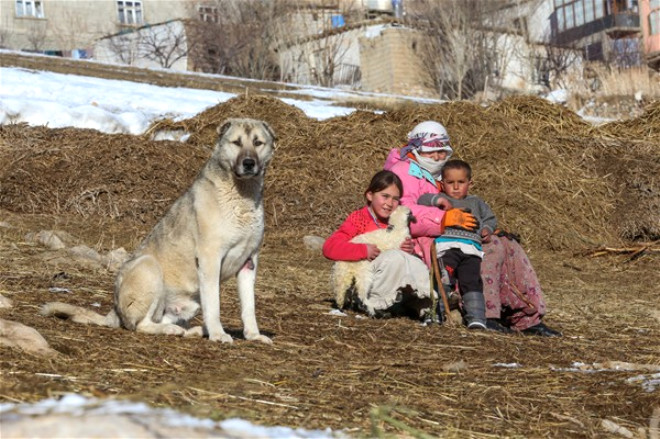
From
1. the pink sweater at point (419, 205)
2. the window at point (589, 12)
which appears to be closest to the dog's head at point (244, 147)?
the pink sweater at point (419, 205)

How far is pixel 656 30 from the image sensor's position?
5688 cm

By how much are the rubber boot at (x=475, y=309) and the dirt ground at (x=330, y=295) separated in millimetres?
330

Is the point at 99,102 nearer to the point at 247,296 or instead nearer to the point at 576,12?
the point at 247,296

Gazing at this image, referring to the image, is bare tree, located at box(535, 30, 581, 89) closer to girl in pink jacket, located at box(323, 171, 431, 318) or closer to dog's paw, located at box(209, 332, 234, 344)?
girl in pink jacket, located at box(323, 171, 431, 318)

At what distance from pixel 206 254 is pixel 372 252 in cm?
183

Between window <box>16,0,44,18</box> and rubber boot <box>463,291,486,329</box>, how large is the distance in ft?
186

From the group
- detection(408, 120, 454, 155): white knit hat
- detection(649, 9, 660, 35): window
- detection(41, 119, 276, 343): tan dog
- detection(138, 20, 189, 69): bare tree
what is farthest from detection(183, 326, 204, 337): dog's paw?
detection(649, 9, 660, 35): window

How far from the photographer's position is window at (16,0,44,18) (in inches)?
2349

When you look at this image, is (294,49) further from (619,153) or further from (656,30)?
(619,153)

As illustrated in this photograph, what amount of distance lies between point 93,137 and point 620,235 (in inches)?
300

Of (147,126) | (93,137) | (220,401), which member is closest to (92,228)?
(93,137)

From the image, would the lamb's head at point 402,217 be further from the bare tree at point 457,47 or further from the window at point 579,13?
the window at point 579,13

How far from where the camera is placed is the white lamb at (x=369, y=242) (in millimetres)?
7492

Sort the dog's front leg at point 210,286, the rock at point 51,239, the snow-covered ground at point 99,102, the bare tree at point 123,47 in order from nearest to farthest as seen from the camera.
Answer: the dog's front leg at point 210,286
the rock at point 51,239
the snow-covered ground at point 99,102
the bare tree at point 123,47
